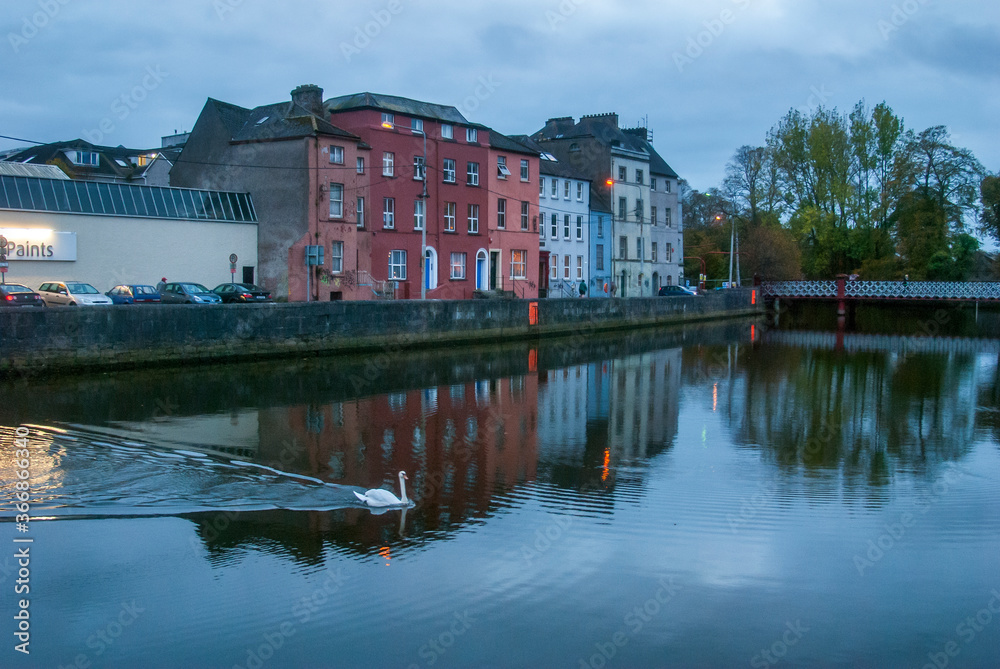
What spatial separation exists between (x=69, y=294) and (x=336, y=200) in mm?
14501

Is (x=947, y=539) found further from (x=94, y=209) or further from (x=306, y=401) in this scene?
(x=94, y=209)

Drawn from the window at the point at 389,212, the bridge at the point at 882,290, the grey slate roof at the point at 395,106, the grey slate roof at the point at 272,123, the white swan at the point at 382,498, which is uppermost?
the grey slate roof at the point at 395,106

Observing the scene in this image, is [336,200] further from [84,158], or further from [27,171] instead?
[84,158]

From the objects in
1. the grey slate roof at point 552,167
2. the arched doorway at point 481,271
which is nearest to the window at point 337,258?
the arched doorway at point 481,271

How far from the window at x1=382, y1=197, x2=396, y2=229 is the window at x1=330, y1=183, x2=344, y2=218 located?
309 cm

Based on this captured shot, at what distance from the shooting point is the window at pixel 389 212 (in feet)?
157

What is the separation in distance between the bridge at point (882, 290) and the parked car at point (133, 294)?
54085 mm

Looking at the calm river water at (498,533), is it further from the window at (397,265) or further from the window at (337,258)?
the window at (397,265)

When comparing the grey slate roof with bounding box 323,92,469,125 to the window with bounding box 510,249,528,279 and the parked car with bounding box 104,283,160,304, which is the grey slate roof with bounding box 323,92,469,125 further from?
the parked car with bounding box 104,283,160,304

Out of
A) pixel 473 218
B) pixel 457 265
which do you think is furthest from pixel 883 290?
pixel 457 265

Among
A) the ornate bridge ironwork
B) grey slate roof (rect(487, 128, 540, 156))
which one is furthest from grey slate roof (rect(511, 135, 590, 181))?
the ornate bridge ironwork

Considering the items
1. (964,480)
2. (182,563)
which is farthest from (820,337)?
(182,563)

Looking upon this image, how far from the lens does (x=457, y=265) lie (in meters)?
52.8

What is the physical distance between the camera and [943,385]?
2845 cm
